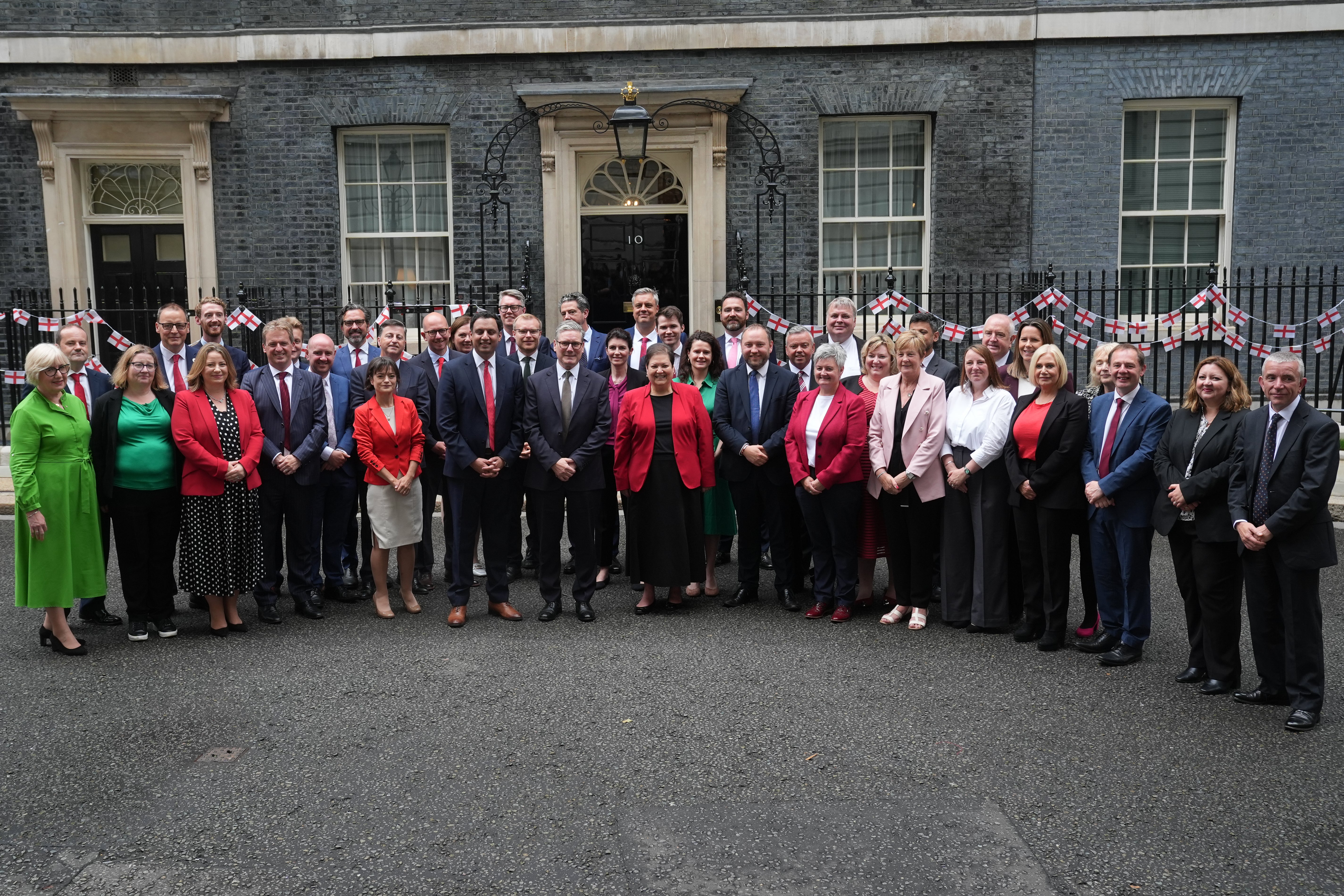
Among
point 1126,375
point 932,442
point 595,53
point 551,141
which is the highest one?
point 595,53

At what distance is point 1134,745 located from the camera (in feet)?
16.5

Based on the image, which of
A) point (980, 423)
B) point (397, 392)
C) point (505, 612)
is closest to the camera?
point (980, 423)

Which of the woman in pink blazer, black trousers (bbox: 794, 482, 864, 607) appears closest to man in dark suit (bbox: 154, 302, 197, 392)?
black trousers (bbox: 794, 482, 864, 607)

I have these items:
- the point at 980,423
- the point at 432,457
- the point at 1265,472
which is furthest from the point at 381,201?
the point at 1265,472

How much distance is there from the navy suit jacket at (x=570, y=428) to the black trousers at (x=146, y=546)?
2175 mm

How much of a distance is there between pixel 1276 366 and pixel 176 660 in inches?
234

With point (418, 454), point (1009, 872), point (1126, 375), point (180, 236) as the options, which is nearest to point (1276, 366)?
point (1126, 375)

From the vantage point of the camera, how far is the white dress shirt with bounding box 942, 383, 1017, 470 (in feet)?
22.0

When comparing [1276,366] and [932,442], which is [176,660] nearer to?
[932,442]

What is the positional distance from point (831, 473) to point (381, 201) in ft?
30.6

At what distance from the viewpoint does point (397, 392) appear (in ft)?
25.9

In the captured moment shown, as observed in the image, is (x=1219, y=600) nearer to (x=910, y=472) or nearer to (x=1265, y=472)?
(x=1265, y=472)

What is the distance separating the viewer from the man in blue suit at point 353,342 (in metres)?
8.43

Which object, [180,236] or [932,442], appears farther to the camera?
[180,236]
